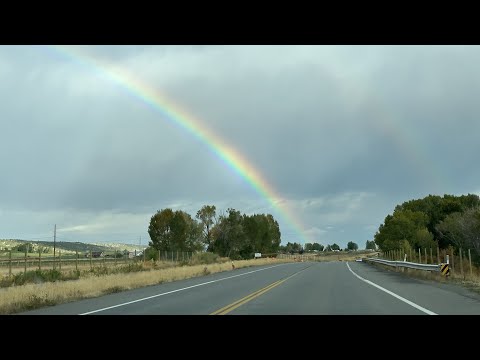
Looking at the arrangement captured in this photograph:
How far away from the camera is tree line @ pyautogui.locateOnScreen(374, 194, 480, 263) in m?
54.8

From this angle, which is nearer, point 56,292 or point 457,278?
point 56,292

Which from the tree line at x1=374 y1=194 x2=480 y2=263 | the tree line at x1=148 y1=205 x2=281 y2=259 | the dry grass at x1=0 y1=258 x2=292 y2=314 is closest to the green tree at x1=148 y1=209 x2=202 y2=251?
the tree line at x1=148 y1=205 x2=281 y2=259

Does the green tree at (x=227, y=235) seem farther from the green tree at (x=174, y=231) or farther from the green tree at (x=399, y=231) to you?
the green tree at (x=399, y=231)

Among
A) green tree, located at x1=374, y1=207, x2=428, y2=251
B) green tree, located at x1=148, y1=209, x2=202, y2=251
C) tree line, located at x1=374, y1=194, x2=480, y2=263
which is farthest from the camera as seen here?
green tree, located at x1=148, y1=209, x2=202, y2=251

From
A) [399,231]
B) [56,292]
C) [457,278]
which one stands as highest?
[399,231]

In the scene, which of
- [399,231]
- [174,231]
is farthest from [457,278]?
[174,231]

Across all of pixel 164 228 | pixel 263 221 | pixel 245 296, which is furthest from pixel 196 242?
pixel 245 296

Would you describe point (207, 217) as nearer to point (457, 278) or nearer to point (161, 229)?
point (161, 229)

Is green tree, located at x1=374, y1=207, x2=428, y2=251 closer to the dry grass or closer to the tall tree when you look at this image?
the tall tree

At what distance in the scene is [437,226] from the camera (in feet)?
262

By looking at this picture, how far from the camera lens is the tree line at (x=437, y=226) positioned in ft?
180

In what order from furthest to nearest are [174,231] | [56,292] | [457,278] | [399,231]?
[174,231]
[399,231]
[457,278]
[56,292]

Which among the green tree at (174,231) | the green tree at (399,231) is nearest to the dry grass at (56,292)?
the green tree at (399,231)
